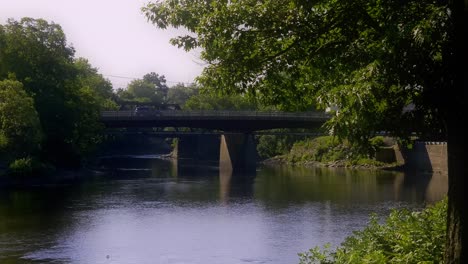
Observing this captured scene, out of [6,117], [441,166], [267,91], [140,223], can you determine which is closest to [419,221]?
[267,91]

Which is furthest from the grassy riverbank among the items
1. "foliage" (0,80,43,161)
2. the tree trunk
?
the tree trunk

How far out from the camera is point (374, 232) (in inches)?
619

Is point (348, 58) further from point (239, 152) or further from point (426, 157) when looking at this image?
point (239, 152)

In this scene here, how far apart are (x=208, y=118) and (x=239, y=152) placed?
40.4ft

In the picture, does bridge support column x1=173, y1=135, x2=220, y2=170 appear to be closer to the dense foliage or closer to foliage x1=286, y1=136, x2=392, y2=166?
foliage x1=286, y1=136, x2=392, y2=166

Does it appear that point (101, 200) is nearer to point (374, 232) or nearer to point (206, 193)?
point (206, 193)

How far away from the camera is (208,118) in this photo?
276ft

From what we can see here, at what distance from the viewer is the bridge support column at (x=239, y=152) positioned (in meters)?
93.4

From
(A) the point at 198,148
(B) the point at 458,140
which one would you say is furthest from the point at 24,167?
(A) the point at 198,148

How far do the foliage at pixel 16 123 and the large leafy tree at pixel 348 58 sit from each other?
153ft

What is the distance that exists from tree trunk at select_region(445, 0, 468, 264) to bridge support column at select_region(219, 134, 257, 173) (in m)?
81.0

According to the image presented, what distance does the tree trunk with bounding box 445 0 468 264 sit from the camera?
10.6 metres

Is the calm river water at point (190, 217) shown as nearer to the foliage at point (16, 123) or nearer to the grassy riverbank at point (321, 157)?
the foliage at point (16, 123)

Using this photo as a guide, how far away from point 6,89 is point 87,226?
29.2 meters
